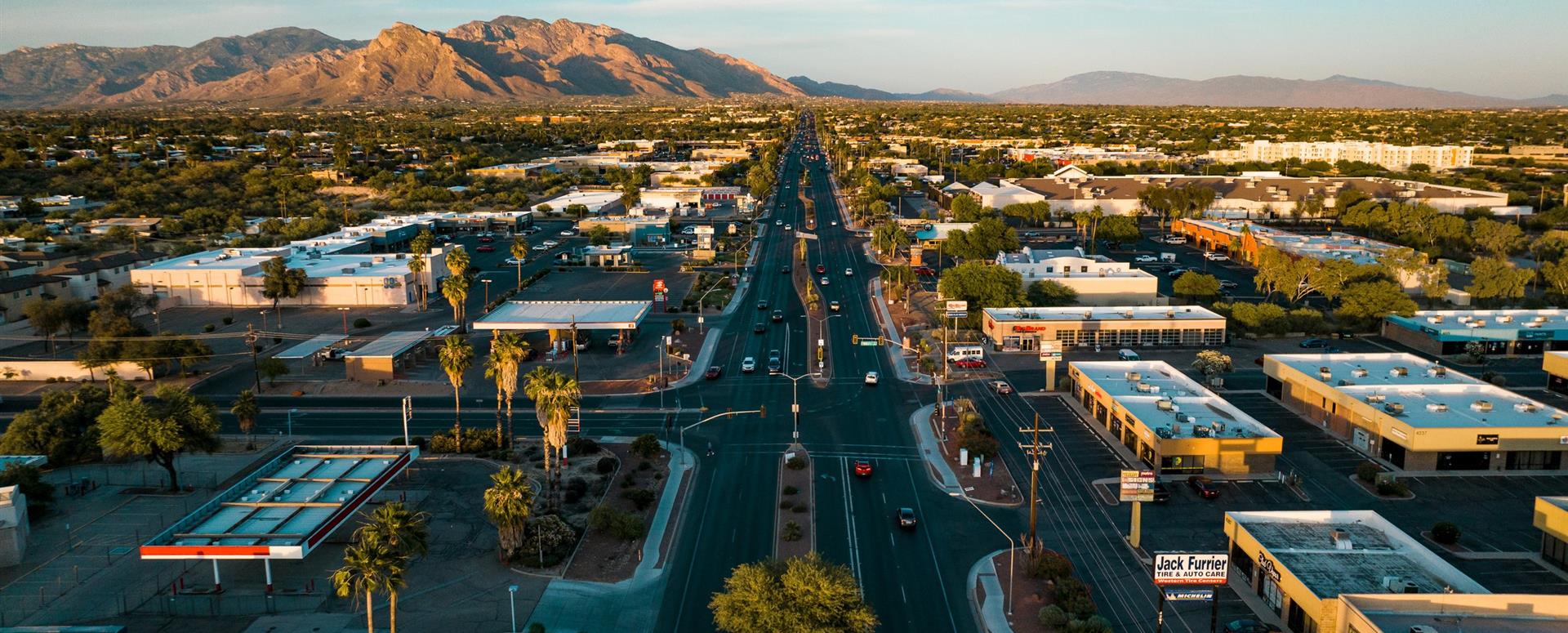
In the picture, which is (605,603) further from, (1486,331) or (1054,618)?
(1486,331)

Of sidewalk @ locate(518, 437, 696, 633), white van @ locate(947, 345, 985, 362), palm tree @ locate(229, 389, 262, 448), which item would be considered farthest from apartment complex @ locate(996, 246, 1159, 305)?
palm tree @ locate(229, 389, 262, 448)

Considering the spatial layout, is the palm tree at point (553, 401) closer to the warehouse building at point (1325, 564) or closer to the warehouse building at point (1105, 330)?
the warehouse building at point (1325, 564)

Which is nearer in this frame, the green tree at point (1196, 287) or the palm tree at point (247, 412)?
the palm tree at point (247, 412)

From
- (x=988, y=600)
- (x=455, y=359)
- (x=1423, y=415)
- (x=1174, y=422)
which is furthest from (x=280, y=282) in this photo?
(x=1423, y=415)

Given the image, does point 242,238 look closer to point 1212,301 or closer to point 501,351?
point 501,351

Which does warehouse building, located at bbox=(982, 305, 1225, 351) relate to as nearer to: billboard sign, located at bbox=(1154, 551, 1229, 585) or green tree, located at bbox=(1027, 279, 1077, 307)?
green tree, located at bbox=(1027, 279, 1077, 307)

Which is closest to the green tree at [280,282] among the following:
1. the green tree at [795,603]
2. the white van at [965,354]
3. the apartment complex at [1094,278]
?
the white van at [965,354]

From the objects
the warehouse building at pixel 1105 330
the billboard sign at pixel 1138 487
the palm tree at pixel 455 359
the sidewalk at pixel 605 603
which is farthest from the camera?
the warehouse building at pixel 1105 330
